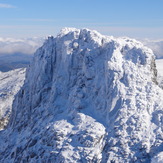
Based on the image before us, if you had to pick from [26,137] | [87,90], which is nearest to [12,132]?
[26,137]

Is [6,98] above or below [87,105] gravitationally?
below

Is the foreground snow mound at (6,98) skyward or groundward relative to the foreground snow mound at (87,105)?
groundward

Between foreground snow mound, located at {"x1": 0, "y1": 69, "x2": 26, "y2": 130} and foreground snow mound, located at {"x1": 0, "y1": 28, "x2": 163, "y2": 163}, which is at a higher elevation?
foreground snow mound, located at {"x1": 0, "y1": 28, "x2": 163, "y2": 163}

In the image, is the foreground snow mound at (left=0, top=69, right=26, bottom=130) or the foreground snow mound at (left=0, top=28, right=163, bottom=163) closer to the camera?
the foreground snow mound at (left=0, top=28, right=163, bottom=163)

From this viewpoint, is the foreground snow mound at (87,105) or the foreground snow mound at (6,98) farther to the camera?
the foreground snow mound at (6,98)

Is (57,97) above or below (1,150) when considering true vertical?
above

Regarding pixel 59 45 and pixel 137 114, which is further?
pixel 59 45

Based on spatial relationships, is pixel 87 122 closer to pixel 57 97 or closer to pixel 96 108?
pixel 96 108

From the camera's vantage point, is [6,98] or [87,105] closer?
[87,105]
